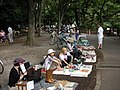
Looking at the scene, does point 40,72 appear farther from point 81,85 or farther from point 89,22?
point 89,22

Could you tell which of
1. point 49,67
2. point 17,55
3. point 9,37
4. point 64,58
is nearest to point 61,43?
point 17,55

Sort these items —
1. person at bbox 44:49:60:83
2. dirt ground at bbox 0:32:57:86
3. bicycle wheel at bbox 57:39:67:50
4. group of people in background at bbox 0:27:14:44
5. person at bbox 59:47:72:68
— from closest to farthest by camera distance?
person at bbox 44:49:60:83, person at bbox 59:47:72:68, dirt ground at bbox 0:32:57:86, bicycle wheel at bbox 57:39:67:50, group of people in background at bbox 0:27:14:44

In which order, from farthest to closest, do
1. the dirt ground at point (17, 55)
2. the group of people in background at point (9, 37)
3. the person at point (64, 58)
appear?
the group of people in background at point (9, 37)
the dirt ground at point (17, 55)
the person at point (64, 58)

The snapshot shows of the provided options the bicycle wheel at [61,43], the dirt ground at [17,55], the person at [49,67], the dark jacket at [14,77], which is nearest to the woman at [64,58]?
the person at [49,67]

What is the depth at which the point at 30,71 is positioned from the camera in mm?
8383

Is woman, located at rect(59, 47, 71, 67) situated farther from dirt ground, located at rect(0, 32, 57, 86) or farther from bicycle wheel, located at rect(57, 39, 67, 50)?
bicycle wheel, located at rect(57, 39, 67, 50)

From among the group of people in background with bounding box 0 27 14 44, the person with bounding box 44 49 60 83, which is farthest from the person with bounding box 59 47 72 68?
the group of people in background with bounding box 0 27 14 44

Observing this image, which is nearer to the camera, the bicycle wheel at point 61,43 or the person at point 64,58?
the person at point 64,58

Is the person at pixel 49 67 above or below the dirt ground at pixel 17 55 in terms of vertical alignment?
above

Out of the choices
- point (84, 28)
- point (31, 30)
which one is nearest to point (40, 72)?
point (31, 30)

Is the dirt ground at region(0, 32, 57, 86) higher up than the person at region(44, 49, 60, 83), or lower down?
lower down

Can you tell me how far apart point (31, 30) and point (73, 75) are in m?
13.1

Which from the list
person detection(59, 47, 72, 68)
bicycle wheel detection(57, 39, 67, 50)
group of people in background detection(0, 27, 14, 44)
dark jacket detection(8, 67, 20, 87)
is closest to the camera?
dark jacket detection(8, 67, 20, 87)

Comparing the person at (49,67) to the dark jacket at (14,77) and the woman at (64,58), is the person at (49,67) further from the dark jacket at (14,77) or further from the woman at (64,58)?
the dark jacket at (14,77)
